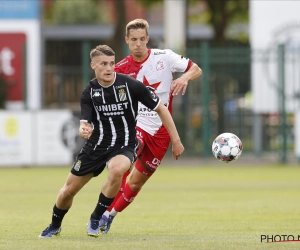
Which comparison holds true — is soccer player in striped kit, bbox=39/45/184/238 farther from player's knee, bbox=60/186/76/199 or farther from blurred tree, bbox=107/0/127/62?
blurred tree, bbox=107/0/127/62

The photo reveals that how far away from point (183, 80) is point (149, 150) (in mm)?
1113

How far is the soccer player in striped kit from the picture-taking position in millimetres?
8594

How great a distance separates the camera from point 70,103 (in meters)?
30.6

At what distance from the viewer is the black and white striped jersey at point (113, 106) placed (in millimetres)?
8680

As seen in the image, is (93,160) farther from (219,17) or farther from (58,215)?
(219,17)

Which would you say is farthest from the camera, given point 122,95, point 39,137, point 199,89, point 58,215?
point 199,89

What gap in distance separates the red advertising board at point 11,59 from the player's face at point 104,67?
15431 mm

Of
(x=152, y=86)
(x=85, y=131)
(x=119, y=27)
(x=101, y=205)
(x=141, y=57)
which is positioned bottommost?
(x=101, y=205)

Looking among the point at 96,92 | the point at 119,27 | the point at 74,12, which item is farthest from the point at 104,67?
the point at 74,12

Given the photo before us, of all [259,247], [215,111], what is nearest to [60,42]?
[215,111]

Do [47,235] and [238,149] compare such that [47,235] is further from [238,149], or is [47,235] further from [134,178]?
[238,149]

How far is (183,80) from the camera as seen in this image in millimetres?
9367

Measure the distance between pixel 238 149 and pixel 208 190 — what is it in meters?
6.51

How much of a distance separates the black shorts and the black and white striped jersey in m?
0.06
